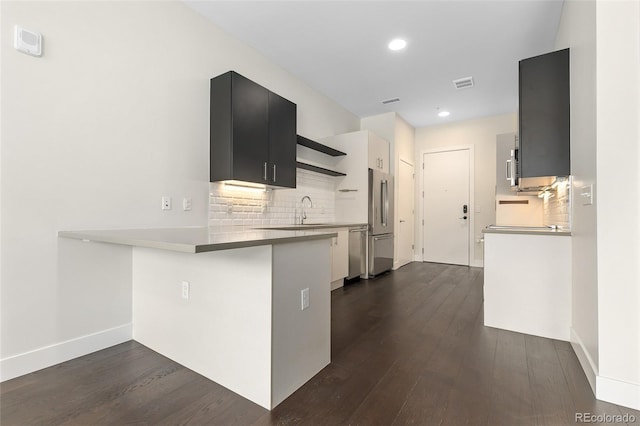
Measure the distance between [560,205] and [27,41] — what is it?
4.58 meters

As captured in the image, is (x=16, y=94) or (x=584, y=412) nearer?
(x=584, y=412)

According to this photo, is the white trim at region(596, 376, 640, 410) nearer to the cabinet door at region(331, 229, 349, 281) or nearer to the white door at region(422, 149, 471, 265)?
the cabinet door at region(331, 229, 349, 281)

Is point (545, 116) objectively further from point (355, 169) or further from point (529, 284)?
point (355, 169)

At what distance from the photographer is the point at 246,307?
1617 mm

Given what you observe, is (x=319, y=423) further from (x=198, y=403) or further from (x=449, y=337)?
(x=449, y=337)

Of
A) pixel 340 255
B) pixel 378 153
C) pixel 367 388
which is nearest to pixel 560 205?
pixel 340 255

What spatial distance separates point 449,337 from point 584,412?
962 millimetres

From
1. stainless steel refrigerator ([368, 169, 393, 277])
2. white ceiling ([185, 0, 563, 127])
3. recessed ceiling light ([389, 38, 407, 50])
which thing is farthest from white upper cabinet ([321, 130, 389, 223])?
recessed ceiling light ([389, 38, 407, 50])

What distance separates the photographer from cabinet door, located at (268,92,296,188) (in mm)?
3279

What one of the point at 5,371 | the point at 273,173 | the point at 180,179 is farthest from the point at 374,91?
the point at 5,371

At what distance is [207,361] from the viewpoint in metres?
1.83

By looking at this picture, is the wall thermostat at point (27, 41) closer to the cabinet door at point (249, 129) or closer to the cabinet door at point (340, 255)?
the cabinet door at point (249, 129)

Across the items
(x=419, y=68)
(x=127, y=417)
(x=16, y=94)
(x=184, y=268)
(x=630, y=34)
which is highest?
(x=419, y=68)

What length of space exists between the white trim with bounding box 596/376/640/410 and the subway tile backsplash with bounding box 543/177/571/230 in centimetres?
142
